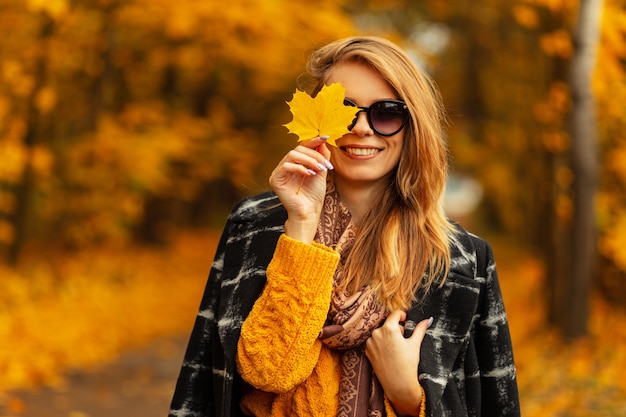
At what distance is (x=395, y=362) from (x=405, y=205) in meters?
0.50

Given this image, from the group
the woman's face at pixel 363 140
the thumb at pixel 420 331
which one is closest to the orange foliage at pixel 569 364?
the thumb at pixel 420 331

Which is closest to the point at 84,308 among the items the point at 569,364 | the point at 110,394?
the point at 110,394

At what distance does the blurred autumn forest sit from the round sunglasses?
4671mm

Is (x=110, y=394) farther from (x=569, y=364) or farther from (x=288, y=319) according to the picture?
(x=288, y=319)

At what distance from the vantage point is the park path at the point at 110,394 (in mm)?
6488

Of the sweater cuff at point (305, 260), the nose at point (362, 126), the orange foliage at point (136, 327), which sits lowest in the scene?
the sweater cuff at point (305, 260)

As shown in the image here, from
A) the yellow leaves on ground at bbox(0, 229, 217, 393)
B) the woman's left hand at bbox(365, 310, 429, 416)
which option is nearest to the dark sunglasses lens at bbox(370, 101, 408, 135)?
the woman's left hand at bbox(365, 310, 429, 416)

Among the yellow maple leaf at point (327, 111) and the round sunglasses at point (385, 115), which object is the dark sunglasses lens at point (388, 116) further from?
the yellow maple leaf at point (327, 111)

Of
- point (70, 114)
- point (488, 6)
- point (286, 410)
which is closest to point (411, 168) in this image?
point (286, 410)

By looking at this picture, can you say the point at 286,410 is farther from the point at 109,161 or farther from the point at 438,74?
the point at 438,74

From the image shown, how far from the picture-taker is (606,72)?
Answer: 9.45 m

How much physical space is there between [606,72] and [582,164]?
1111 millimetres

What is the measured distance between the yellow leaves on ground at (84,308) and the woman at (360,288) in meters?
5.19

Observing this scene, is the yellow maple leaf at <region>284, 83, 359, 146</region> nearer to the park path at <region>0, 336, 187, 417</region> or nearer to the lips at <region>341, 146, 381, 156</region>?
the lips at <region>341, 146, 381, 156</region>
